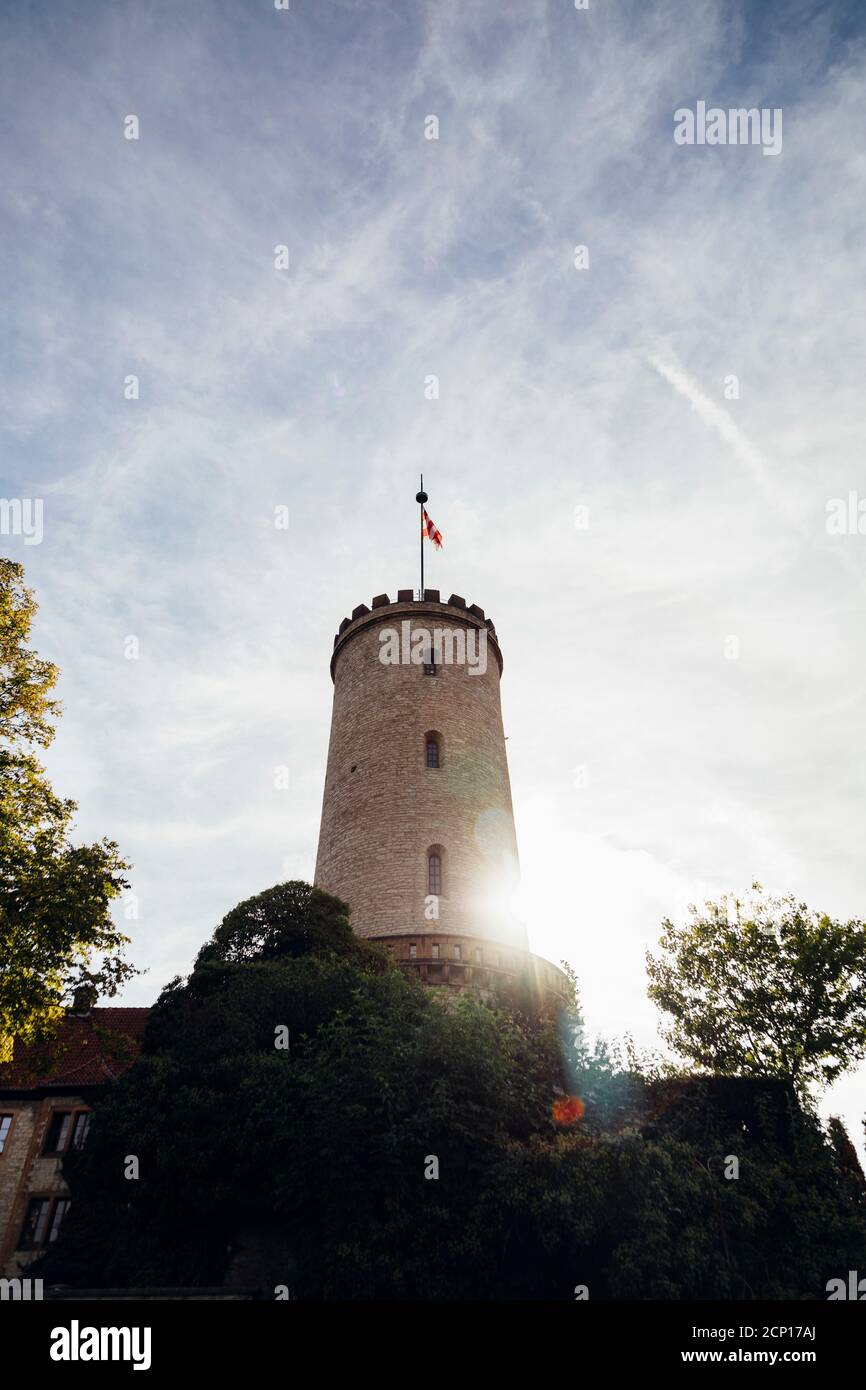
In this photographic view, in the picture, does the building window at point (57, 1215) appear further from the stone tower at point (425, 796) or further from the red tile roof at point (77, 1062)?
the stone tower at point (425, 796)

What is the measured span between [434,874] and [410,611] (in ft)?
37.1

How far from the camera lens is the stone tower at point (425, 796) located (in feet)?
80.0

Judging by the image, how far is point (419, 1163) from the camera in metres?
14.8

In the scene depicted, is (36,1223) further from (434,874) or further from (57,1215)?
(434,874)

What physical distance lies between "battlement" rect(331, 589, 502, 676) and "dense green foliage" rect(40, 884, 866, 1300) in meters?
16.0

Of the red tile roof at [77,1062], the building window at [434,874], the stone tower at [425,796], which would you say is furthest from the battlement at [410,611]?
the red tile roof at [77,1062]

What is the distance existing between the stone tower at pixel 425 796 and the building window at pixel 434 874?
1.4 inches

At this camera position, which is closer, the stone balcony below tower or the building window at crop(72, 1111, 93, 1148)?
the stone balcony below tower

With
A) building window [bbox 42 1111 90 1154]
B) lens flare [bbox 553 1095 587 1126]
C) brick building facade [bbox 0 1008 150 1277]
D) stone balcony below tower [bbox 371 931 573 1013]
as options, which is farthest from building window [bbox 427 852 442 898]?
building window [bbox 42 1111 90 1154]

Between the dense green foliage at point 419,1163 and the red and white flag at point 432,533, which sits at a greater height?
the red and white flag at point 432,533

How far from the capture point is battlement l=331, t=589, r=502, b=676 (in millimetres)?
32500

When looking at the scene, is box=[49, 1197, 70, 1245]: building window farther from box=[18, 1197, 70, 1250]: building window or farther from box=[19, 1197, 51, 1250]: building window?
box=[19, 1197, 51, 1250]: building window

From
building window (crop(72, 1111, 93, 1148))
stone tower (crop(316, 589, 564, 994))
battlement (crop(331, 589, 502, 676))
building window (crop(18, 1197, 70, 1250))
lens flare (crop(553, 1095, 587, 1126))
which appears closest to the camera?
lens flare (crop(553, 1095, 587, 1126))

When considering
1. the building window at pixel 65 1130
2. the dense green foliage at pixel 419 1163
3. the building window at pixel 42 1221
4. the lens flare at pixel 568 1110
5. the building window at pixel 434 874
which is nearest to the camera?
the dense green foliage at pixel 419 1163
